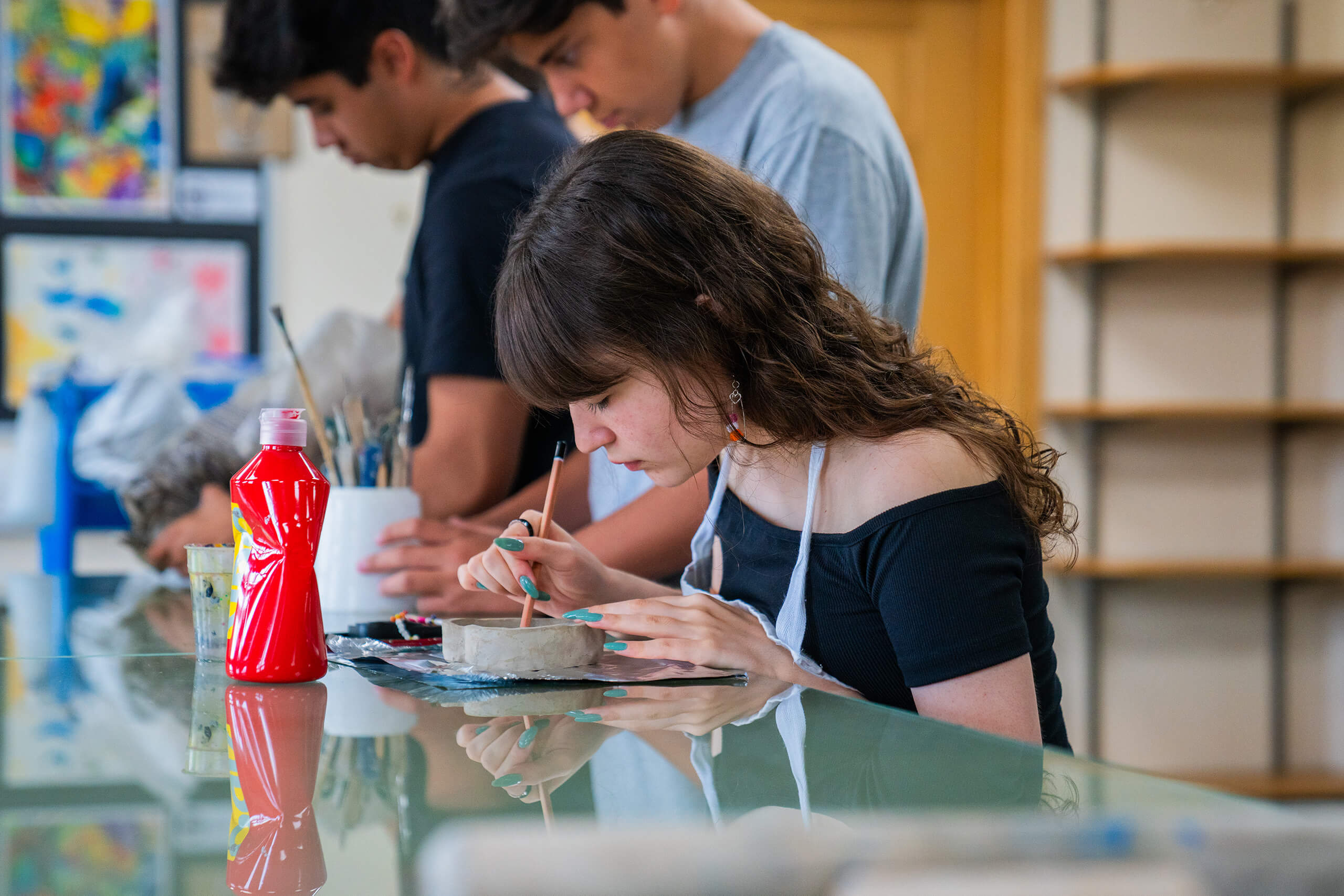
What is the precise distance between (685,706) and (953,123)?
301 centimetres

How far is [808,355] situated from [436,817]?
58 cm

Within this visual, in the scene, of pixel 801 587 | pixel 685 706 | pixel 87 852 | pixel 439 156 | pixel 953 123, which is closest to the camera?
pixel 87 852

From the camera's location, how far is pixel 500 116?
1.53m

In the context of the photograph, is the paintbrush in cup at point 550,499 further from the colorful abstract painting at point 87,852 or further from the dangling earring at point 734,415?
the colorful abstract painting at point 87,852

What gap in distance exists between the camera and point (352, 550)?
1.12 meters

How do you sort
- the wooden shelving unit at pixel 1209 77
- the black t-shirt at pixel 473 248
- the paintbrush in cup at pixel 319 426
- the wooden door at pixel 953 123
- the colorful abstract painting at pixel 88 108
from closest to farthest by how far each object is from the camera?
the paintbrush in cup at pixel 319 426
the black t-shirt at pixel 473 248
the wooden shelving unit at pixel 1209 77
the wooden door at pixel 953 123
the colorful abstract painting at pixel 88 108

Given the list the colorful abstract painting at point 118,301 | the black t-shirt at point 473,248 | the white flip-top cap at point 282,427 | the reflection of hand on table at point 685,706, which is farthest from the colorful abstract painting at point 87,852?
the colorful abstract painting at point 118,301

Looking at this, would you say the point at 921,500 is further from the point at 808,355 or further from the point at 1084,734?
the point at 1084,734

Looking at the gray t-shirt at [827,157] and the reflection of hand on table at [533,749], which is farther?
the gray t-shirt at [827,157]

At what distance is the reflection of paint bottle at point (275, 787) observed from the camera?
40 centimetres

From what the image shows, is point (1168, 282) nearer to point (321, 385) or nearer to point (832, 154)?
point (832, 154)

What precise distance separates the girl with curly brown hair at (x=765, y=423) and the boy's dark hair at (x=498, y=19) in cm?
39

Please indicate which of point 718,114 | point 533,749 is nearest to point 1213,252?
point 718,114

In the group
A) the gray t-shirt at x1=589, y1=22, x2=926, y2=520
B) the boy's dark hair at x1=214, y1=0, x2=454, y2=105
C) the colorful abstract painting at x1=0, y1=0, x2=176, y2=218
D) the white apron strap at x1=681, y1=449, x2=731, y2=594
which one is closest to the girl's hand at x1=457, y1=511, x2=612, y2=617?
the white apron strap at x1=681, y1=449, x2=731, y2=594
